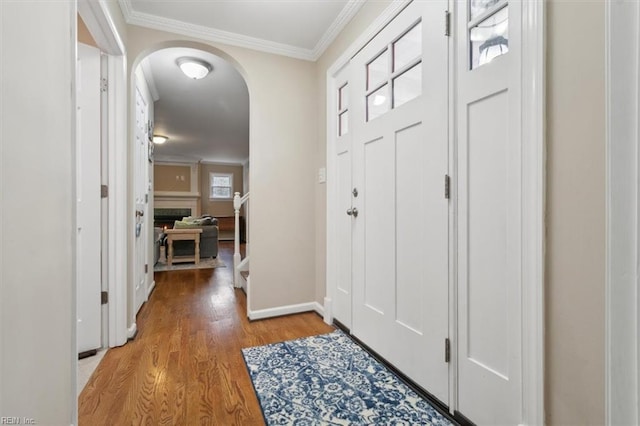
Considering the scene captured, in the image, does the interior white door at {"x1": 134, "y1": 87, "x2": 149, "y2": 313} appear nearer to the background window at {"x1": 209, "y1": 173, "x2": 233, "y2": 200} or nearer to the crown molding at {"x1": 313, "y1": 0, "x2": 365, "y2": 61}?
the crown molding at {"x1": 313, "y1": 0, "x2": 365, "y2": 61}

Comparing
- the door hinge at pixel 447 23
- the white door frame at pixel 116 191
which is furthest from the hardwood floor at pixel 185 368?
the door hinge at pixel 447 23

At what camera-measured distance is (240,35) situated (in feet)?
7.39

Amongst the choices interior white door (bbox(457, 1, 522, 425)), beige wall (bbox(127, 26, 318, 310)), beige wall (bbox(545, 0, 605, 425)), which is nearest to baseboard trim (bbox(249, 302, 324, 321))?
beige wall (bbox(127, 26, 318, 310))

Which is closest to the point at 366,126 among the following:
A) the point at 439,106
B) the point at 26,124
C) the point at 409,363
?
the point at 439,106

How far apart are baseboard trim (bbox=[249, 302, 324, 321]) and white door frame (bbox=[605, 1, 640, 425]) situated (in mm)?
2164

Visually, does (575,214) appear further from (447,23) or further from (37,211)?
(37,211)

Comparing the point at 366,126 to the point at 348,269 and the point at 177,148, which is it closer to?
the point at 348,269

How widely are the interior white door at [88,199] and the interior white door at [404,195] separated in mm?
1672

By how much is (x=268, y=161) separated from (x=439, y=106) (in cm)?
148

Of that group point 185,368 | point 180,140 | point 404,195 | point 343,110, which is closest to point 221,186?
point 180,140

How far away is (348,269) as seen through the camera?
2057 mm

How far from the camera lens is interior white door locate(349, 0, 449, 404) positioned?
1.30 meters

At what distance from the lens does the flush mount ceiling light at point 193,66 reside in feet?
9.20

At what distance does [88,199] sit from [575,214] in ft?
7.92
